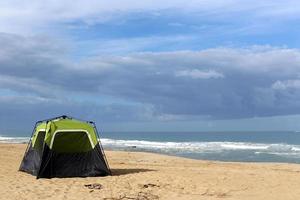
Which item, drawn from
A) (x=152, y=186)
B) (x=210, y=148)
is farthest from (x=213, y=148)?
(x=152, y=186)

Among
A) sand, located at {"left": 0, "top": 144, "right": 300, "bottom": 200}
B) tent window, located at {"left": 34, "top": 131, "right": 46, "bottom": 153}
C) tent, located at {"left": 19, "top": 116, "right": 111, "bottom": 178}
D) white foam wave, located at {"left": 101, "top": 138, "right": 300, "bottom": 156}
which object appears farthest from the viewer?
white foam wave, located at {"left": 101, "top": 138, "right": 300, "bottom": 156}

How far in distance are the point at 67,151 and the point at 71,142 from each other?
0.31m

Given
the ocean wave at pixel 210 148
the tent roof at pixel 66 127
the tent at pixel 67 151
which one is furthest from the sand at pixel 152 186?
the ocean wave at pixel 210 148

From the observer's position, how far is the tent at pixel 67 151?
14.9 metres

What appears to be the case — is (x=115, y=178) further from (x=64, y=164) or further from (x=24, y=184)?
(x=24, y=184)

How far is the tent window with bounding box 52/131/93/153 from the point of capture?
15062mm

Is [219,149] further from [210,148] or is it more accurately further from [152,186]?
[152,186]

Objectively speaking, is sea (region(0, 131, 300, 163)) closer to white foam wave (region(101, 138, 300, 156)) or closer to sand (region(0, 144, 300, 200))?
white foam wave (region(101, 138, 300, 156))

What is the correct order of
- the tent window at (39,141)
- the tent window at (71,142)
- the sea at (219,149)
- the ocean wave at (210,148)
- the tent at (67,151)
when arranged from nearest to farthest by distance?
the tent at (67,151), the tent window at (71,142), the tent window at (39,141), the sea at (219,149), the ocean wave at (210,148)

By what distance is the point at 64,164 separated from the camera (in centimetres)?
1505

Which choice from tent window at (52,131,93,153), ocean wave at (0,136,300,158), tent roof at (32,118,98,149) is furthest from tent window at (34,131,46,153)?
ocean wave at (0,136,300,158)

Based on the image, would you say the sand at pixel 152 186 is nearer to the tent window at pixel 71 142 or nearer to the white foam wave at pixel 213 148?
the tent window at pixel 71 142

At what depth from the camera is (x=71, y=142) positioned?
1527 centimetres

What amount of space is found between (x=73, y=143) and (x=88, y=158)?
673mm
